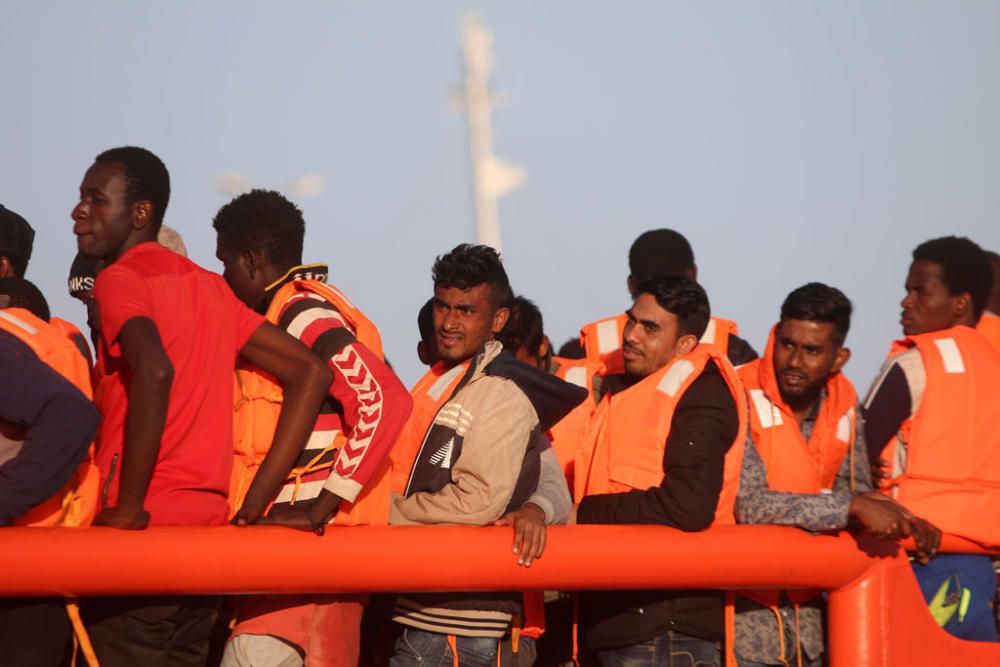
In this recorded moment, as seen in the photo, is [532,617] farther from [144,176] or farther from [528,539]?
[144,176]

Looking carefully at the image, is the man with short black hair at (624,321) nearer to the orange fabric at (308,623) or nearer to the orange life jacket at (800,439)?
the orange life jacket at (800,439)

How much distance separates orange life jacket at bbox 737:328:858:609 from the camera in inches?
193

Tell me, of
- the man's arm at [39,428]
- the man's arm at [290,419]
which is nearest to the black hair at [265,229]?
the man's arm at [290,419]

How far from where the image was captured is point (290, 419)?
404 cm

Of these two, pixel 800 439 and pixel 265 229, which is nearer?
pixel 265 229

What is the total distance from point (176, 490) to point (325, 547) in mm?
496

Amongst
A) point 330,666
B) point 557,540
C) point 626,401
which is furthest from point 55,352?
point 626,401

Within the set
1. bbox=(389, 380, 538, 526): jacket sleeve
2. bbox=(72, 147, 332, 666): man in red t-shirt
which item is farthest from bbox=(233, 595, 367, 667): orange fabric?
bbox=(389, 380, 538, 526): jacket sleeve

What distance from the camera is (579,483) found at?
16.3ft

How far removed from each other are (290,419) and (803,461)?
203 cm

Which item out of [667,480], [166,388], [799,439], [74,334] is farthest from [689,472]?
[74,334]

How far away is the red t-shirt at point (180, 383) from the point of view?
12.9ft

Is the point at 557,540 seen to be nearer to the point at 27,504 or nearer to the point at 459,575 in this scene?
the point at 459,575

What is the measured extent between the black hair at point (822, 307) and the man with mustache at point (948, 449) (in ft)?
1.03
